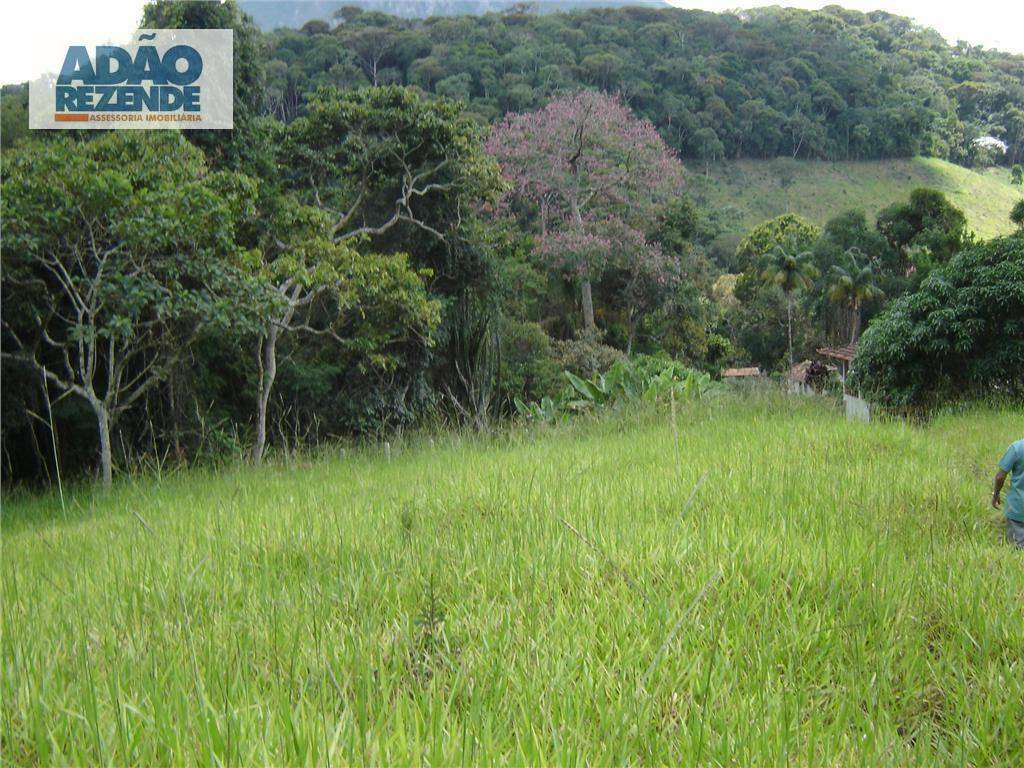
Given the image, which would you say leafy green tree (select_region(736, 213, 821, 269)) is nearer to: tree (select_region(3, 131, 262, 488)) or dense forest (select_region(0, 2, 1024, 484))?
dense forest (select_region(0, 2, 1024, 484))

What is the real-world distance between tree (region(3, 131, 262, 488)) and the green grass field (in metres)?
5.61

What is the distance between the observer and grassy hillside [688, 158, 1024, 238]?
2341 inches

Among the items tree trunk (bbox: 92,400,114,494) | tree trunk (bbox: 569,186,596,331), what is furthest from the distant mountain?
tree trunk (bbox: 92,400,114,494)

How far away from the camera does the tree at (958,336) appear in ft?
41.4

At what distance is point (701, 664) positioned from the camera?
190 cm

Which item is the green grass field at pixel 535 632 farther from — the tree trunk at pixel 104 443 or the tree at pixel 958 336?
the tree at pixel 958 336

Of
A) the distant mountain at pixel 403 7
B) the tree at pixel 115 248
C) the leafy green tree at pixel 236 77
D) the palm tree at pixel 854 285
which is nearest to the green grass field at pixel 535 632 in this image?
the tree at pixel 115 248

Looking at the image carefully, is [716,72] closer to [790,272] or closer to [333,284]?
[790,272]

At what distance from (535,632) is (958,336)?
13.6 meters

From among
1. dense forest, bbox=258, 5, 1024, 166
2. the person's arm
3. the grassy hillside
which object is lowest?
the person's arm

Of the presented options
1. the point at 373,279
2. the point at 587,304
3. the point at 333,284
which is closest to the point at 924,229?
the point at 587,304

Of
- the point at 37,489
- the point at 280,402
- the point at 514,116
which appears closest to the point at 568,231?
the point at 514,116

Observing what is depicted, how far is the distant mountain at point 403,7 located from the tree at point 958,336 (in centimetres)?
3988

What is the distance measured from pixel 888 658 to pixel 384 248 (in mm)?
15769
